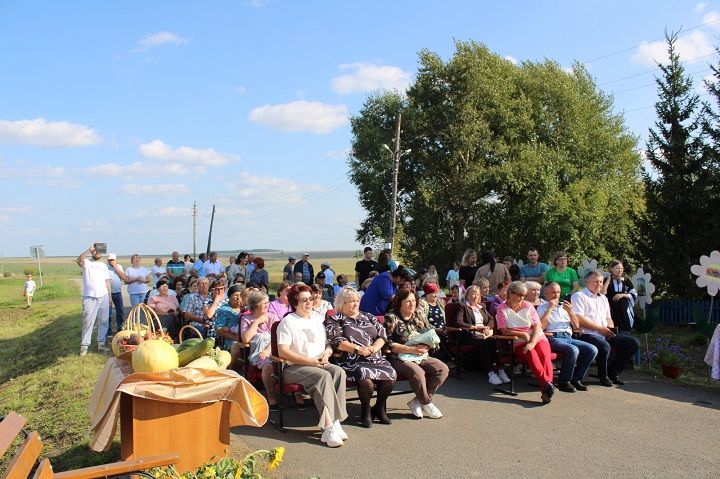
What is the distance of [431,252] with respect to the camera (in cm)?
2981

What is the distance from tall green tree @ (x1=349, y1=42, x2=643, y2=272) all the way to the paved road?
18.8 meters

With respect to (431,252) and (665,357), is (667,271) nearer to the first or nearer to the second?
(665,357)

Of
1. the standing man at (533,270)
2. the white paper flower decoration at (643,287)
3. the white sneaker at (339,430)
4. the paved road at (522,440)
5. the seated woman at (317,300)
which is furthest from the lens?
the standing man at (533,270)

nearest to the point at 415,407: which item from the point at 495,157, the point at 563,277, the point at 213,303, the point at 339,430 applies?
the point at 339,430

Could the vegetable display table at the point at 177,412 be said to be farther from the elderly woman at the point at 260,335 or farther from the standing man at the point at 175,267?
the standing man at the point at 175,267

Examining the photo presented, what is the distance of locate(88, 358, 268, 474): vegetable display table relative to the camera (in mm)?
4297

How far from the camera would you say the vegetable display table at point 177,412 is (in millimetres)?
4297

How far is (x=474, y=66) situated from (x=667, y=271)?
16.9m

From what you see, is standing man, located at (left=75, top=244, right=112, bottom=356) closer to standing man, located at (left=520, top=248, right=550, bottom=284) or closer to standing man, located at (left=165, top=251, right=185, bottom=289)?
standing man, located at (left=165, top=251, right=185, bottom=289)

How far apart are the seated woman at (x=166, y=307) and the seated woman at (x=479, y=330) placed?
472cm

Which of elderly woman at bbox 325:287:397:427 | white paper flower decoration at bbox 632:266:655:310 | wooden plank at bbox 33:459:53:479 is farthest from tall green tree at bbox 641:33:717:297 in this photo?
wooden plank at bbox 33:459:53:479

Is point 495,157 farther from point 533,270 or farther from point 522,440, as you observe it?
point 522,440

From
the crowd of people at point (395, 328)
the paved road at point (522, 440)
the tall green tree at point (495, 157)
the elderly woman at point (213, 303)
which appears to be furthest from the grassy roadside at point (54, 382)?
the tall green tree at point (495, 157)

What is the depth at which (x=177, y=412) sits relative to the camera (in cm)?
444
